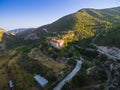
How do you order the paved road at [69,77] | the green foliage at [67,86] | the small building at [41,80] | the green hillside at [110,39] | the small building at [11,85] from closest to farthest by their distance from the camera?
the green foliage at [67,86]
the paved road at [69,77]
the small building at [41,80]
the small building at [11,85]
the green hillside at [110,39]

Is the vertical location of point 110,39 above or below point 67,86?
above

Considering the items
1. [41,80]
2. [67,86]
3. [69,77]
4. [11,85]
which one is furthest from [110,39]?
[11,85]

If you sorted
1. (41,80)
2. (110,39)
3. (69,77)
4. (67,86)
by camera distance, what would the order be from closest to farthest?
(67,86)
(41,80)
(69,77)
(110,39)

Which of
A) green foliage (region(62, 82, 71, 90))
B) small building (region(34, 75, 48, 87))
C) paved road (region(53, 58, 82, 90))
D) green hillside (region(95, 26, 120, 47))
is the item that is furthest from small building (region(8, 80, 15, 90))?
green hillside (region(95, 26, 120, 47))

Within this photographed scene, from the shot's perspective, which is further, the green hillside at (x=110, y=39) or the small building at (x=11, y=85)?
the green hillside at (x=110, y=39)

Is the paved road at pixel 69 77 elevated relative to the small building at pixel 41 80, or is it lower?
lower

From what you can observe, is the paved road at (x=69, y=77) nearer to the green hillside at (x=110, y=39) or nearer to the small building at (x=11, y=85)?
the small building at (x=11, y=85)

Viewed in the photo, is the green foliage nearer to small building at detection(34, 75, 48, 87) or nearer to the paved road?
the paved road

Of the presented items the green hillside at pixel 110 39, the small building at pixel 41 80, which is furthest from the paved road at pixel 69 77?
the green hillside at pixel 110 39

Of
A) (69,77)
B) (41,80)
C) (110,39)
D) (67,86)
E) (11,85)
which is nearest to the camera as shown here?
(67,86)

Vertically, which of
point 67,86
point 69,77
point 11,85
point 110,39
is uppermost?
point 110,39

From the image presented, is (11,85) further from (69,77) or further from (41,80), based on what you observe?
(69,77)

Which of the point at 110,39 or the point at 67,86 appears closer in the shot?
the point at 67,86
